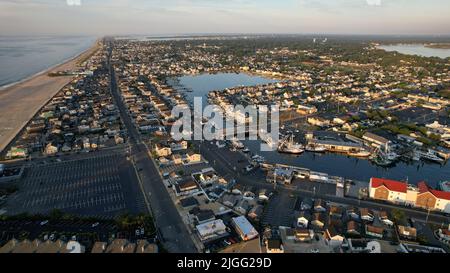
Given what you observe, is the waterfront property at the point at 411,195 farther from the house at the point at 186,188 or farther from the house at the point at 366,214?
the house at the point at 186,188

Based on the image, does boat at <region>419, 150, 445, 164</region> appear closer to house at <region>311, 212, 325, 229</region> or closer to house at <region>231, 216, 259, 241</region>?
house at <region>311, 212, 325, 229</region>

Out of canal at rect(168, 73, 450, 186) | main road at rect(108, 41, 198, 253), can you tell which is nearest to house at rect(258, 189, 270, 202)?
main road at rect(108, 41, 198, 253)

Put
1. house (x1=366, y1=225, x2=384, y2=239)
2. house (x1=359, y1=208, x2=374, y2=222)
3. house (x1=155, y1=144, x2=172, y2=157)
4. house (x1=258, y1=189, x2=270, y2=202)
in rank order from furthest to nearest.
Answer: house (x1=155, y1=144, x2=172, y2=157) < house (x1=258, y1=189, x2=270, y2=202) < house (x1=359, y1=208, x2=374, y2=222) < house (x1=366, y1=225, x2=384, y2=239)

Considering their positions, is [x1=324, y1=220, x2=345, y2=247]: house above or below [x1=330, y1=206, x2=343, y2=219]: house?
below

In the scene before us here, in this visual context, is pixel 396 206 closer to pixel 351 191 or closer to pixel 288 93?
pixel 351 191

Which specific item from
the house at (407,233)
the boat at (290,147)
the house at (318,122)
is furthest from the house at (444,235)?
the house at (318,122)

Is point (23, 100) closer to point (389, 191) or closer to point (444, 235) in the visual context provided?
point (389, 191)
